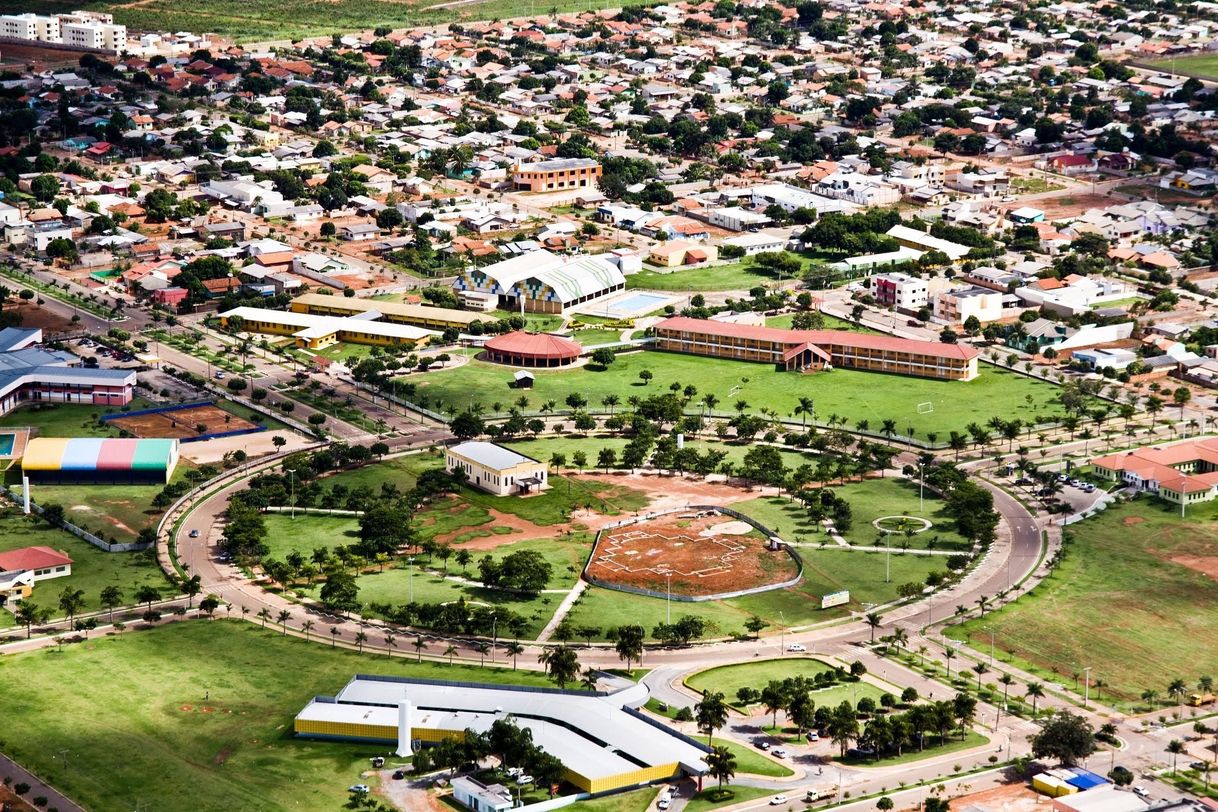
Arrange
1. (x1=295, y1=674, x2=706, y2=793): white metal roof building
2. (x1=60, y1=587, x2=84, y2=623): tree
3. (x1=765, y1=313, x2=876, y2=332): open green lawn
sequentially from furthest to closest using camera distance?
(x1=765, y1=313, x2=876, y2=332): open green lawn → (x1=60, y1=587, x2=84, y2=623): tree → (x1=295, y1=674, x2=706, y2=793): white metal roof building

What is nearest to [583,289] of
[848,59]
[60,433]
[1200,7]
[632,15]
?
[60,433]

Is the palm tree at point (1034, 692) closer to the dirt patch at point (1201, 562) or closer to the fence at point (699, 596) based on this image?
the fence at point (699, 596)

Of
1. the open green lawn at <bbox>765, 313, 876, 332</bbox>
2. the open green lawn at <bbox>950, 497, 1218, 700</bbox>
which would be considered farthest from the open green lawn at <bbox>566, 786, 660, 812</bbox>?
the open green lawn at <bbox>765, 313, 876, 332</bbox>

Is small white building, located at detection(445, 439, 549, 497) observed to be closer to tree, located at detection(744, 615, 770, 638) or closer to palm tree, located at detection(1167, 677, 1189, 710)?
tree, located at detection(744, 615, 770, 638)

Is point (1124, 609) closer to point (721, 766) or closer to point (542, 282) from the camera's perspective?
point (721, 766)

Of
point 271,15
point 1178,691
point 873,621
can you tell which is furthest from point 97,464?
point 271,15

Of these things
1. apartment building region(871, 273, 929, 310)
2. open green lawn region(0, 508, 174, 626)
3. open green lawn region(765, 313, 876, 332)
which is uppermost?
apartment building region(871, 273, 929, 310)
